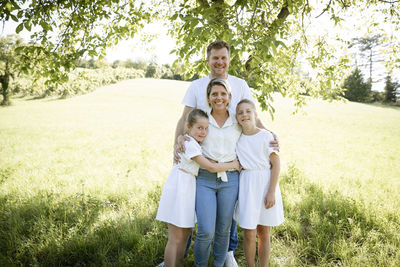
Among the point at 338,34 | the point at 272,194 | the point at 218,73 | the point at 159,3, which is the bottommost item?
the point at 272,194

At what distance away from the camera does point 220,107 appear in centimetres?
282

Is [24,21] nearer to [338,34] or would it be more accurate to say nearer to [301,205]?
[301,205]

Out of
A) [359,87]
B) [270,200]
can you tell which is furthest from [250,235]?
[359,87]

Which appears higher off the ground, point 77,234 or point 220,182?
point 220,182

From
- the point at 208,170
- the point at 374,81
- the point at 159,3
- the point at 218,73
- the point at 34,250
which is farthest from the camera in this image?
the point at 374,81

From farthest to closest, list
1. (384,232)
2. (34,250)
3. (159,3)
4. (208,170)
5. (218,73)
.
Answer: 1. (159,3)
2. (384,232)
3. (34,250)
4. (218,73)
5. (208,170)

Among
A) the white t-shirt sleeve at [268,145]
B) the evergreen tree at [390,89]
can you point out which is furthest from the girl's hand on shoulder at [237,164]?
the evergreen tree at [390,89]

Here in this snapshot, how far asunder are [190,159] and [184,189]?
355 mm

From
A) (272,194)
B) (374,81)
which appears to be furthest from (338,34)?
(374,81)

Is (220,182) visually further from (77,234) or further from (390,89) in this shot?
(390,89)

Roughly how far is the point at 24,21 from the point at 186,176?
333 centimetres

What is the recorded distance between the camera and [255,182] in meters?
2.79

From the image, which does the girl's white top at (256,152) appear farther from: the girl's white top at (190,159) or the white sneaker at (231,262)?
the white sneaker at (231,262)

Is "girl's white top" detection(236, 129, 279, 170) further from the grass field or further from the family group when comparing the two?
the grass field
